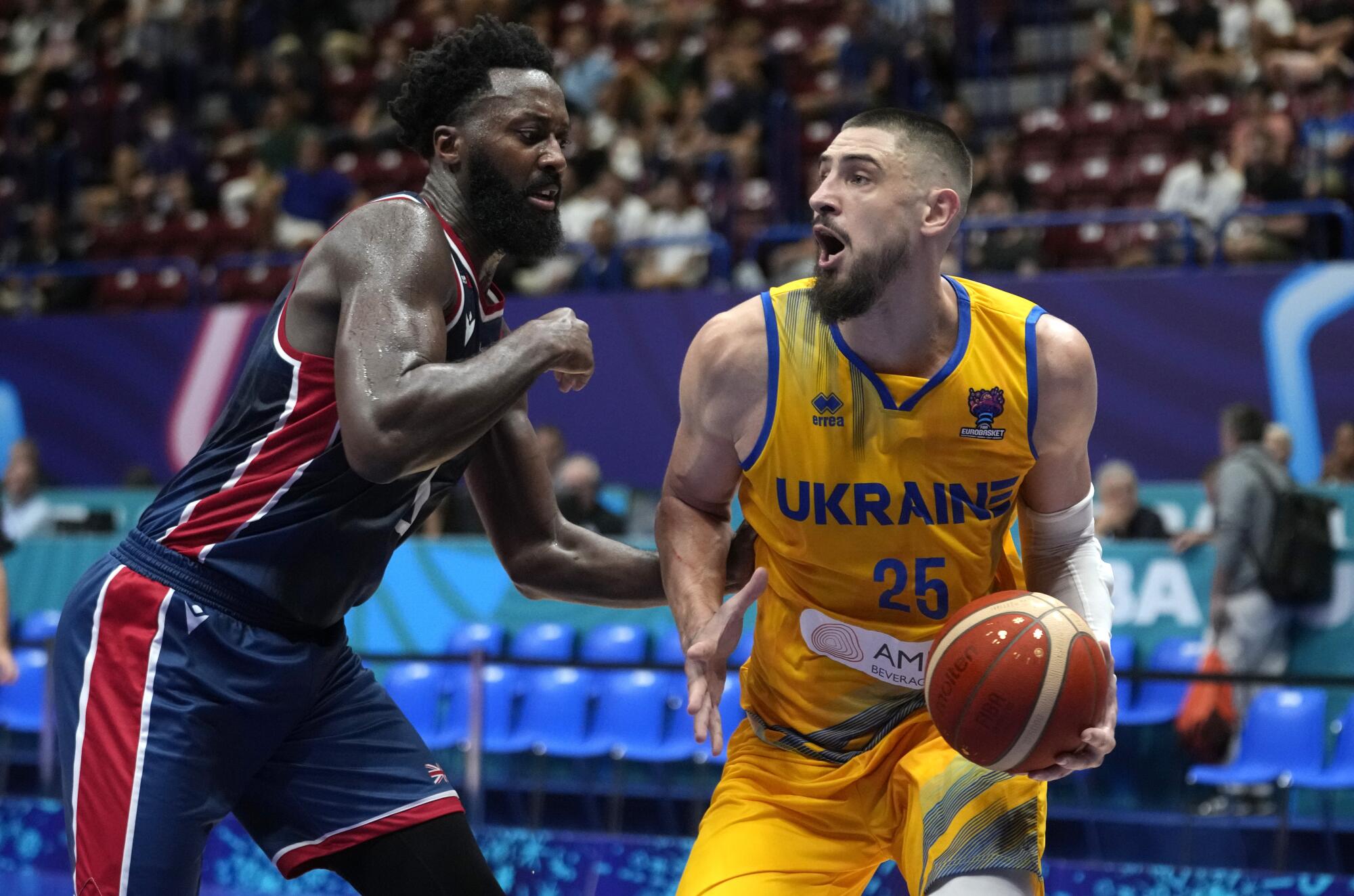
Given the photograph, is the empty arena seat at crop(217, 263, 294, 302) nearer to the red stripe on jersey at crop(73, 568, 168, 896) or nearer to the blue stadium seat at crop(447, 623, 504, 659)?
the blue stadium seat at crop(447, 623, 504, 659)

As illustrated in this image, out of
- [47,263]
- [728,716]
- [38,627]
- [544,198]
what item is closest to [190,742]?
[544,198]

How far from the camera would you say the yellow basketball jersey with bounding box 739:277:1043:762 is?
3453mm

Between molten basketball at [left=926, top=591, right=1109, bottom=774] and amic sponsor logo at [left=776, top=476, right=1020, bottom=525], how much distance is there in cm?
26

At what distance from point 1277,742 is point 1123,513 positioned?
1586 mm

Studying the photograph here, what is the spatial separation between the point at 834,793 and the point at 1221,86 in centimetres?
945

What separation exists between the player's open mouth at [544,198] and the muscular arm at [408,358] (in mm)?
263

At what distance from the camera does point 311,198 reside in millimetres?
14109

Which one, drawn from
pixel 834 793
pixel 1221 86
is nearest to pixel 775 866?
pixel 834 793

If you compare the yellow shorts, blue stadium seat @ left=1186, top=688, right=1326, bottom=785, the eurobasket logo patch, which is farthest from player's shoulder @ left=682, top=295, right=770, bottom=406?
blue stadium seat @ left=1186, top=688, right=1326, bottom=785

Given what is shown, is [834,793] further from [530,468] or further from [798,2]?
[798,2]

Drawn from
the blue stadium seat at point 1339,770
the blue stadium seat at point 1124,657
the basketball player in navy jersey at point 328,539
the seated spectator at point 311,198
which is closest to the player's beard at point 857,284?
the basketball player in navy jersey at point 328,539

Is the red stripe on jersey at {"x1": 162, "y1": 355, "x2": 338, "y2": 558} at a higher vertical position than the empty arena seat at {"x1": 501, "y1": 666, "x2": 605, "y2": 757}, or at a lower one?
higher

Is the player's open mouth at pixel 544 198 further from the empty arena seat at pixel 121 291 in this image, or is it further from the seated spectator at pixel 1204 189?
the empty arena seat at pixel 121 291

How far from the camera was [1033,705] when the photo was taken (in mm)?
3182
